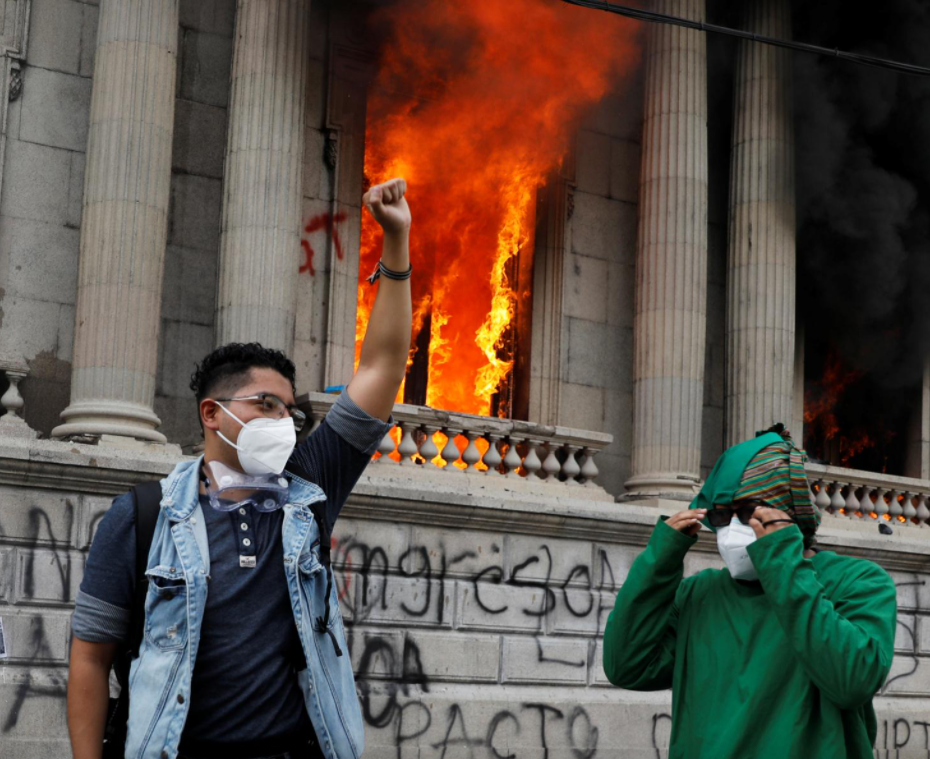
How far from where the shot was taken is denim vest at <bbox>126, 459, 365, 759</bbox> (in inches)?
123

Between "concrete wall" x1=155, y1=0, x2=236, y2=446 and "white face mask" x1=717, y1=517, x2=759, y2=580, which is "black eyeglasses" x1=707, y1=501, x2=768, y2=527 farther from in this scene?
"concrete wall" x1=155, y1=0, x2=236, y2=446

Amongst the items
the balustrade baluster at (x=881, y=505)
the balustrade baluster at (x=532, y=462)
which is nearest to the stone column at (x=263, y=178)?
the balustrade baluster at (x=532, y=462)

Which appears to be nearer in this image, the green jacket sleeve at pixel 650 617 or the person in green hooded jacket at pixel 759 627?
the person in green hooded jacket at pixel 759 627

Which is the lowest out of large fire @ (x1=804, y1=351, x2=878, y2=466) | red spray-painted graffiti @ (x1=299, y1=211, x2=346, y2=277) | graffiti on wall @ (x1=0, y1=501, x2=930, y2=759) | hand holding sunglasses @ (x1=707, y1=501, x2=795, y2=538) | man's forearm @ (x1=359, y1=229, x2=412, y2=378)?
graffiti on wall @ (x1=0, y1=501, x2=930, y2=759)

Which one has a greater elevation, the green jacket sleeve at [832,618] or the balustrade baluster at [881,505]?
the balustrade baluster at [881,505]

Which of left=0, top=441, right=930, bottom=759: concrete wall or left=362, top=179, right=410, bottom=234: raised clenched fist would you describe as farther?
left=0, top=441, right=930, bottom=759: concrete wall

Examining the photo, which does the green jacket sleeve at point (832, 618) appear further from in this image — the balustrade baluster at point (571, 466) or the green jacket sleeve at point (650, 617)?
the balustrade baluster at point (571, 466)

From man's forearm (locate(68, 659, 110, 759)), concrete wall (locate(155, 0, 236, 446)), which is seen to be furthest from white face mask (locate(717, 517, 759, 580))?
concrete wall (locate(155, 0, 236, 446))

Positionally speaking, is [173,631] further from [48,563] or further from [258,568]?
[48,563]

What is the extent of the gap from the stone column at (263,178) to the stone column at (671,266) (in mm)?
3751

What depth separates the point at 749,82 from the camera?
48.2ft

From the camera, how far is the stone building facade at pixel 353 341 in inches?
415

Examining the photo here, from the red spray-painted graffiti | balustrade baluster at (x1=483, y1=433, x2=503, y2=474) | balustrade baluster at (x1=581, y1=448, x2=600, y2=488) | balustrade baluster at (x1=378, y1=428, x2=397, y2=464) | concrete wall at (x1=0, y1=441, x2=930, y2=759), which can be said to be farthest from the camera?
the red spray-painted graffiti

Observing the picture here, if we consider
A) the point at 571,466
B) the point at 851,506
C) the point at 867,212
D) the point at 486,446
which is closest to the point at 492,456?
the point at 571,466
